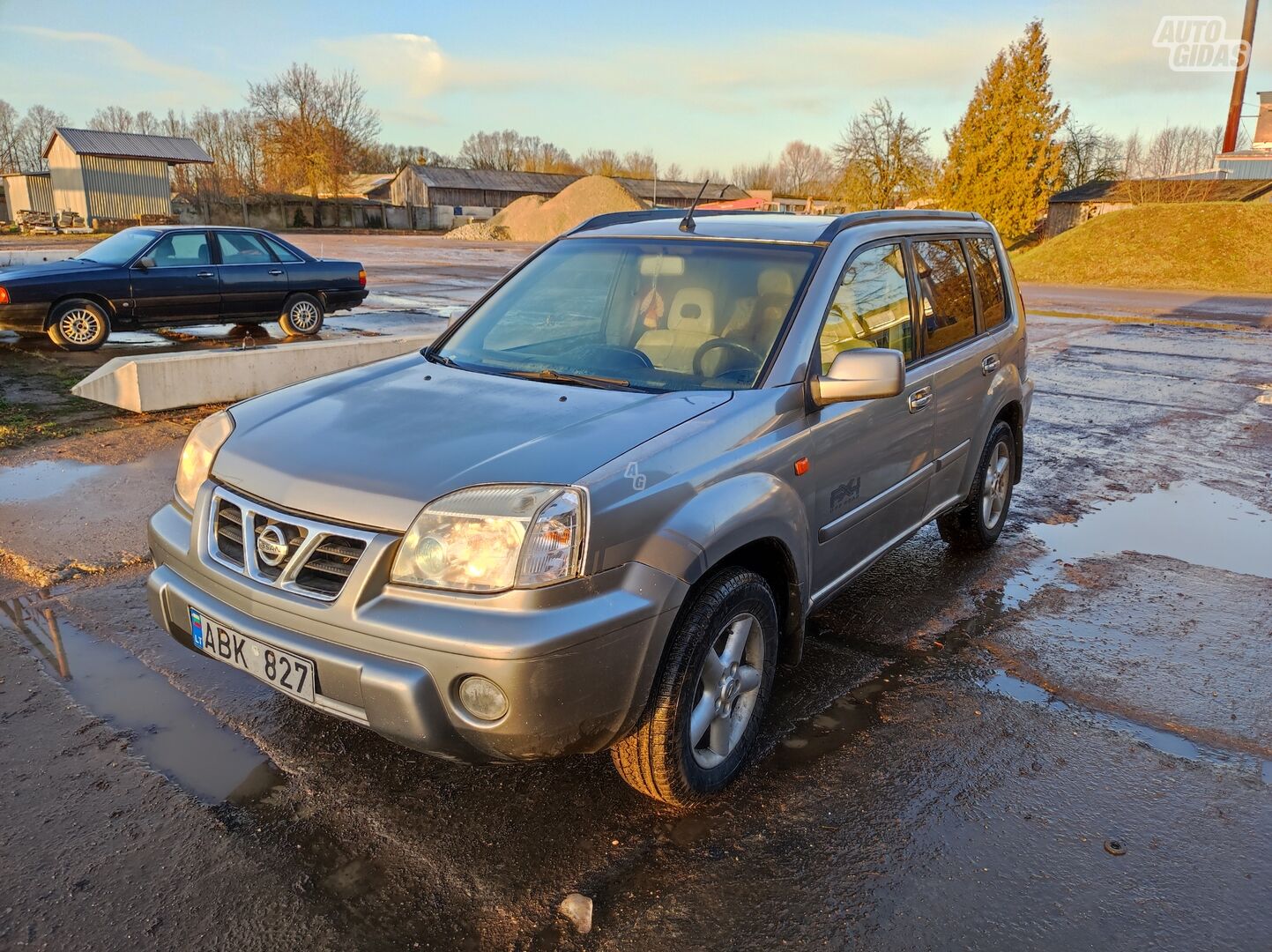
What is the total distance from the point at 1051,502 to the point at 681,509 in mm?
4784

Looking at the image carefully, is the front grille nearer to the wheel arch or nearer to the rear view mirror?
the rear view mirror

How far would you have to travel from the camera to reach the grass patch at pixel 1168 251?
31.2m

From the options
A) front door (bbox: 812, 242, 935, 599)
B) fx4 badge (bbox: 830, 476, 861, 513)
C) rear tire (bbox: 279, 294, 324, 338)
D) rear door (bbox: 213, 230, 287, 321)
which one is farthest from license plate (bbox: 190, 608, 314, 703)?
rear tire (bbox: 279, 294, 324, 338)

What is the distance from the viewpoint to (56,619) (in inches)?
159

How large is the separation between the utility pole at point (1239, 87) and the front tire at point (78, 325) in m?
55.3

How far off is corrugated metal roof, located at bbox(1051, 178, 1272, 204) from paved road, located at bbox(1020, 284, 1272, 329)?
17.4m

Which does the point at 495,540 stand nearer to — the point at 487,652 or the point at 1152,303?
the point at 487,652

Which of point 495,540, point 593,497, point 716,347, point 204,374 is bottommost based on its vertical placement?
point 204,374

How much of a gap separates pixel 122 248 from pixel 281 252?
6.59 ft

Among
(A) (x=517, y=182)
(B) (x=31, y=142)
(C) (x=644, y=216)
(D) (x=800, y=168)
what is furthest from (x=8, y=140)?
(C) (x=644, y=216)

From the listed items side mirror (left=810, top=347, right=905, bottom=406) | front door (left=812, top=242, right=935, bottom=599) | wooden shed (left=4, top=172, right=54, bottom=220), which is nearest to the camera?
side mirror (left=810, top=347, right=905, bottom=406)

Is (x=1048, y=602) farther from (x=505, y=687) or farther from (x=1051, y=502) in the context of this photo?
(x=505, y=687)

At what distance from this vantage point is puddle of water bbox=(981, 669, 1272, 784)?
330cm

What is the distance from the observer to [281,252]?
13047mm
